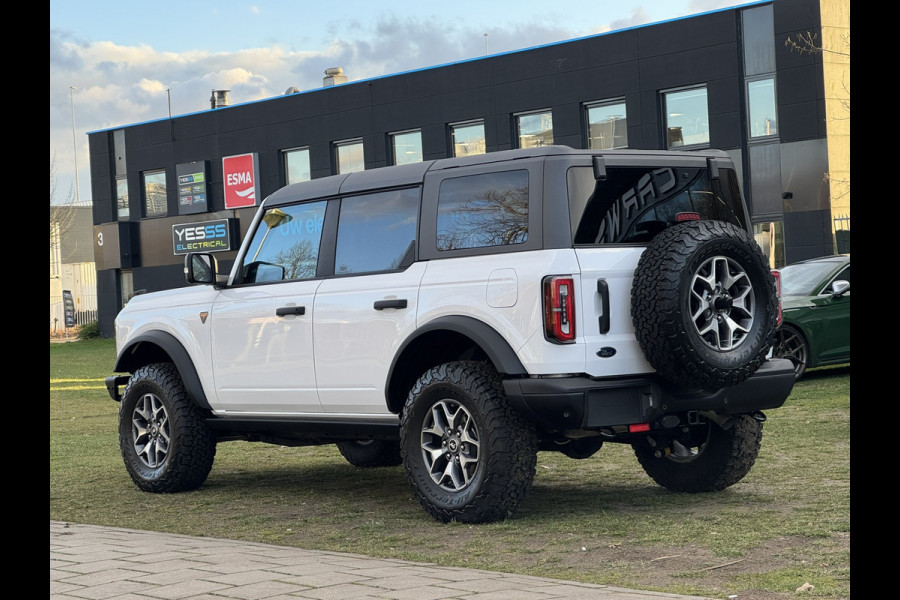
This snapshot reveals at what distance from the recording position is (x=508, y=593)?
491cm

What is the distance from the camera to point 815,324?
47.4ft

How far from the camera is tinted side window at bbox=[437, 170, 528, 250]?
22.9 ft

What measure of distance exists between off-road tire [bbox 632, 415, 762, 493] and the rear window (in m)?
1.32

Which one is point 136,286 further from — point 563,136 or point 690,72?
point 690,72

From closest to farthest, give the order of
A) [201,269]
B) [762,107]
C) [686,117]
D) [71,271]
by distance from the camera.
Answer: [201,269]
[762,107]
[686,117]
[71,271]

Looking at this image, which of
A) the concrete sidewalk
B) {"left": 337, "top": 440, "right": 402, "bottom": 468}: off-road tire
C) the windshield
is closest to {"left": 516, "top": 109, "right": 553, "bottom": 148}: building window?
the windshield

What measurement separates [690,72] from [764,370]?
2469 centimetres

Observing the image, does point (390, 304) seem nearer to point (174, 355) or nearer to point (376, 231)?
point (376, 231)

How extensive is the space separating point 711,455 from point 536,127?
27480 mm

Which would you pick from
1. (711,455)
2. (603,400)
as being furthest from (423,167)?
(711,455)

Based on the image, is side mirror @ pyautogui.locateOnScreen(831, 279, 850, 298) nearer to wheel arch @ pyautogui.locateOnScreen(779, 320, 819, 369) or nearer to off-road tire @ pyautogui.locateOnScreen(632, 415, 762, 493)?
wheel arch @ pyautogui.locateOnScreen(779, 320, 819, 369)

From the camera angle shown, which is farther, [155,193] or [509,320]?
[155,193]

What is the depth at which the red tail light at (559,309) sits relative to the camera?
21.6 ft
